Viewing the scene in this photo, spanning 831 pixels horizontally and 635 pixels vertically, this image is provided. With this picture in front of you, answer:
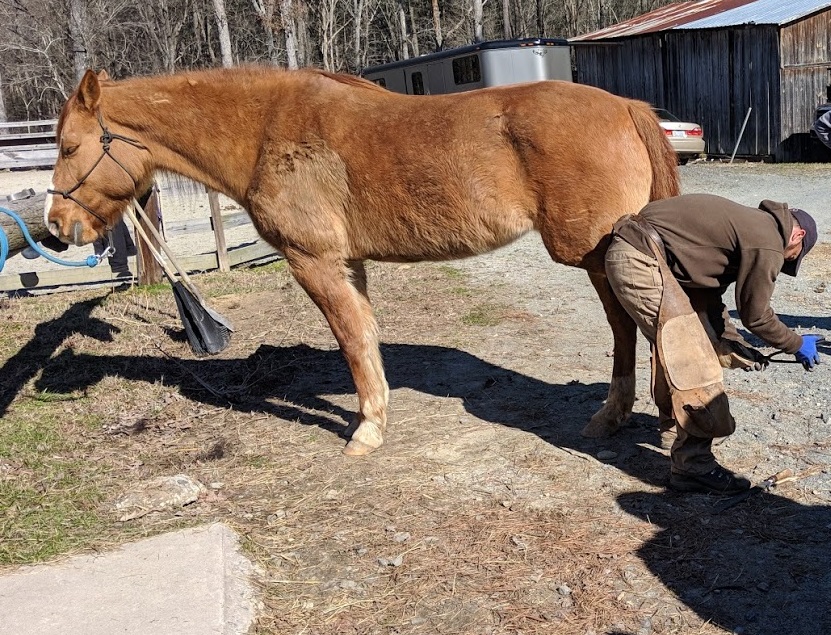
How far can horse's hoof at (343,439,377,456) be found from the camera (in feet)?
16.7

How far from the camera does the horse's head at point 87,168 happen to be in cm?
533

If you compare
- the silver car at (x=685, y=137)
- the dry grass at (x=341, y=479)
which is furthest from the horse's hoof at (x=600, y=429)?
the silver car at (x=685, y=137)

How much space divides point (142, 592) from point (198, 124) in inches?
119

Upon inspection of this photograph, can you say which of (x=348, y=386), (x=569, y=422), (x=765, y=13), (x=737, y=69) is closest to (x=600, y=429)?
(x=569, y=422)

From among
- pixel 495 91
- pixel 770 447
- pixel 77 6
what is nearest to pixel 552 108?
pixel 495 91

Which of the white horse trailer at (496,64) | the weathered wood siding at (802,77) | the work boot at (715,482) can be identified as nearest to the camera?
the work boot at (715,482)

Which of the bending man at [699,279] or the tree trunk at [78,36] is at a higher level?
the tree trunk at [78,36]

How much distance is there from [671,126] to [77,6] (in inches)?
797

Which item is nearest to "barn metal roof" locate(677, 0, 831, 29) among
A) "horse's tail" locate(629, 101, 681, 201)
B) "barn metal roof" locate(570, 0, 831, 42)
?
"barn metal roof" locate(570, 0, 831, 42)

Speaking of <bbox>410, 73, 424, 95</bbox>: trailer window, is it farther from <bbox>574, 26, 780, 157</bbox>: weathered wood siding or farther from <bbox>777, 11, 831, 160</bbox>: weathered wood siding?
<bbox>777, 11, 831, 160</bbox>: weathered wood siding

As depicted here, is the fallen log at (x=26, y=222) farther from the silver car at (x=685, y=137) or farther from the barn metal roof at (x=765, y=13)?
the barn metal roof at (x=765, y=13)

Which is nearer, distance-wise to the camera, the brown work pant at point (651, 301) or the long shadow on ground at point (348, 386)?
the brown work pant at point (651, 301)

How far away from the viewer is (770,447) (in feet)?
15.2

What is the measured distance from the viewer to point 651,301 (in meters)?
4.16
